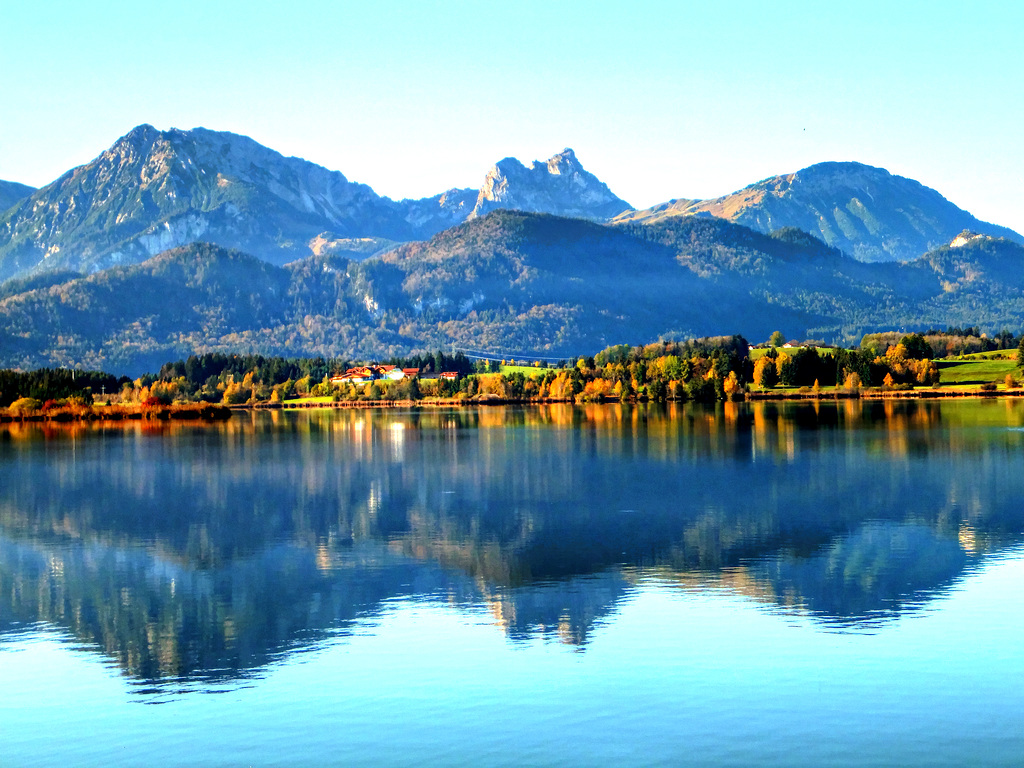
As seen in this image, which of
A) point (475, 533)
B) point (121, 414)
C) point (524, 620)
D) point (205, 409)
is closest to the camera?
point (524, 620)

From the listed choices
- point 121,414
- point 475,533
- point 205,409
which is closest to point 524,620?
point 475,533

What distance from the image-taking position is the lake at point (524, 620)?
2320cm

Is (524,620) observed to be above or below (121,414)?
below

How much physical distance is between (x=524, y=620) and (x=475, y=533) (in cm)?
1657

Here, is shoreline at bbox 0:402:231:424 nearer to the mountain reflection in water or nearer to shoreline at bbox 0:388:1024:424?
shoreline at bbox 0:388:1024:424

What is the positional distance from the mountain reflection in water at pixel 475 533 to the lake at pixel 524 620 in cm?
19

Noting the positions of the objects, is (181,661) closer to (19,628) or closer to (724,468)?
(19,628)

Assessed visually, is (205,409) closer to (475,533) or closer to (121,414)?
(121,414)

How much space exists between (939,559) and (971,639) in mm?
11364

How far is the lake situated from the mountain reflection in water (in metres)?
0.19

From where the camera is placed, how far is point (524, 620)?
32688mm

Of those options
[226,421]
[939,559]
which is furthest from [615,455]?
[226,421]

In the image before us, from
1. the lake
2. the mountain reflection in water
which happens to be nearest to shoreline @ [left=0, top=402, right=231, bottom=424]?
the mountain reflection in water

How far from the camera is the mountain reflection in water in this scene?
3381 centimetres
